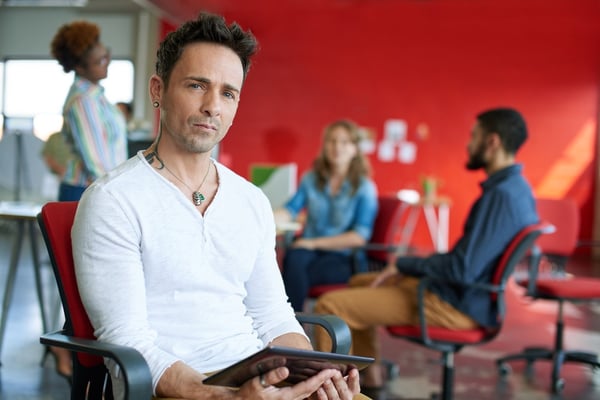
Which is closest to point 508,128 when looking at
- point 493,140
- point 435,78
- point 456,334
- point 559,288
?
point 493,140

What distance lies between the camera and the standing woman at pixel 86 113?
Result: 3.29m

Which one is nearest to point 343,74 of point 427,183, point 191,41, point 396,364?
point 427,183

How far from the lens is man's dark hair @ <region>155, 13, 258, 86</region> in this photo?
1.68 m

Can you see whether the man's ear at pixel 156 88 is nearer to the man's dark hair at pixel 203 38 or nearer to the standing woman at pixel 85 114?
the man's dark hair at pixel 203 38

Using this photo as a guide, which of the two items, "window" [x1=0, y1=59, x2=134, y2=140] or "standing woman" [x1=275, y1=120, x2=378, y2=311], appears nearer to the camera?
"standing woman" [x1=275, y1=120, x2=378, y2=311]

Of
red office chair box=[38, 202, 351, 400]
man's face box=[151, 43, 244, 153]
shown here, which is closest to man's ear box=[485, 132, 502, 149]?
man's face box=[151, 43, 244, 153]

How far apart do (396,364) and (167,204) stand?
2743 millimetres

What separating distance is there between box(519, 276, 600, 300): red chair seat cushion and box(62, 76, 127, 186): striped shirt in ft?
7.76

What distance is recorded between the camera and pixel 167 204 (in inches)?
65.4

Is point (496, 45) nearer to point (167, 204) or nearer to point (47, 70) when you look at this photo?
point (47, 70)

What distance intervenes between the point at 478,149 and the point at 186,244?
2.08 metres

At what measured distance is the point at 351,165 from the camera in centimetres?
429

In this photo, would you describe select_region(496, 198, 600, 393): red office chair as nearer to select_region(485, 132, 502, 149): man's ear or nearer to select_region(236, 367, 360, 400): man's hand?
select_region(485, 132, 502, 149): man's ear

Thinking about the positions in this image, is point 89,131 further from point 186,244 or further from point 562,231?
point 562,231
